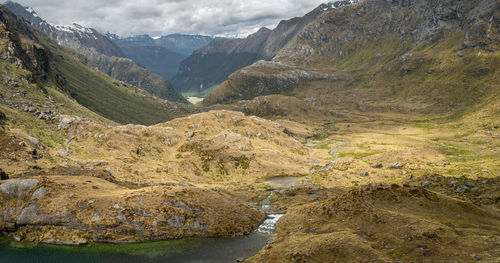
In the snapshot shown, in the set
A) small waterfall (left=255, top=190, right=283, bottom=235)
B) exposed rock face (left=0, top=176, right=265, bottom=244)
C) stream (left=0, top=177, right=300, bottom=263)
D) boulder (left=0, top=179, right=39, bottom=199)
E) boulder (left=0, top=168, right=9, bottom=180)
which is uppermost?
boulder (left=0, top=168, right=9, bottom=180)

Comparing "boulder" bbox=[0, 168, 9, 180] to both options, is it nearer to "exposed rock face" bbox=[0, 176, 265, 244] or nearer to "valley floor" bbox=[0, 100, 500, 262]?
"valley floor" bbox=[0, 100, 500, 262]

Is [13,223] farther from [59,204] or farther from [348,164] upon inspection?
[348,164]

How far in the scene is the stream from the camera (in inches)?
2586

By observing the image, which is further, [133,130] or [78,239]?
[133,130]

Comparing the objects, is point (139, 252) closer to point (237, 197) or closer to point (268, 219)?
point (268, 219)

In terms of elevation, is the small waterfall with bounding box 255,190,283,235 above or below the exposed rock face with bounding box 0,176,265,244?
below

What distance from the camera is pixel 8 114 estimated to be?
13000cm

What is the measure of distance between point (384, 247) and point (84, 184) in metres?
78.1

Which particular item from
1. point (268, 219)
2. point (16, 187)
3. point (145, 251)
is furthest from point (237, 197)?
point (16, 187)

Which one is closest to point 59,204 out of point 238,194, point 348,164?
point 238,194

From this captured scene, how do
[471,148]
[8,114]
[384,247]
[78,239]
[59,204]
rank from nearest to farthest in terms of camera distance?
[384,247]
[78,239]
[59,204]
[8,114]
[471,148]

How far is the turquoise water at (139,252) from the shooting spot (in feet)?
216

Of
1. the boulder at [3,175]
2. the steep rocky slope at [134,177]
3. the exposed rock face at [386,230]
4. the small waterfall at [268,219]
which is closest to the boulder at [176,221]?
the steep rocky slope at [134,177]

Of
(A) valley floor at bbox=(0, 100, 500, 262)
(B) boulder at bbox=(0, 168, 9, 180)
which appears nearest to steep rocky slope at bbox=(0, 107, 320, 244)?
(A) valley floor at bbox=(0, 100, 500, 262)
